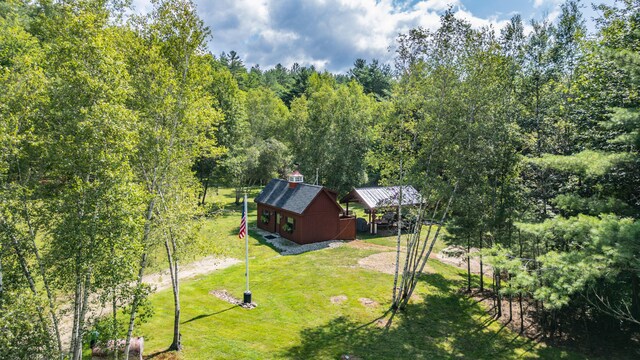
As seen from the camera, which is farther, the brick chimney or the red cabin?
the brick chimney

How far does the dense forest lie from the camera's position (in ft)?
22.2

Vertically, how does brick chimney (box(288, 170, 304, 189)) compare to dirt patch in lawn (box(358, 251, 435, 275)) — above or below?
above

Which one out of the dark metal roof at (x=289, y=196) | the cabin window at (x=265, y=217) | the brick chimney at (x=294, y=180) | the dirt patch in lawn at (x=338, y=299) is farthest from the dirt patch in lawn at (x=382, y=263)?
the cabin window at (x=265, y=217)

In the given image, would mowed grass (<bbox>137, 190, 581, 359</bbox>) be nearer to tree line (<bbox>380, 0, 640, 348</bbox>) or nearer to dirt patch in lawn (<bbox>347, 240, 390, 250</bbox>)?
tree line (<bbox>380, 0, 640, 348</bbox>)

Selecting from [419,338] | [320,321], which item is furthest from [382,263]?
[320,321]

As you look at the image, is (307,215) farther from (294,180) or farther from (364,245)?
(364,245)

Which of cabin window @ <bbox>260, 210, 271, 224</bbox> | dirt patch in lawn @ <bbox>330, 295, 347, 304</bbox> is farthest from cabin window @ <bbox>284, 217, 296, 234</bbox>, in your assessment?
dirt patch in lawn @ <bbox>330, 295, 347, 304</bbox>

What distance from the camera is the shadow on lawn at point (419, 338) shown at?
13367mm

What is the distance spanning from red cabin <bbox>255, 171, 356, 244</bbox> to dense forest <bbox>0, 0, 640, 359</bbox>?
10.5 m

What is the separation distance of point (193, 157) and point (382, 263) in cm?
1482

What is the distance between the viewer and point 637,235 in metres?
7.87

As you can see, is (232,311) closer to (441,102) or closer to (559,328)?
(441,102)

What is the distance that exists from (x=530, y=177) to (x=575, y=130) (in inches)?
104

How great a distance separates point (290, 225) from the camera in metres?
27.5
